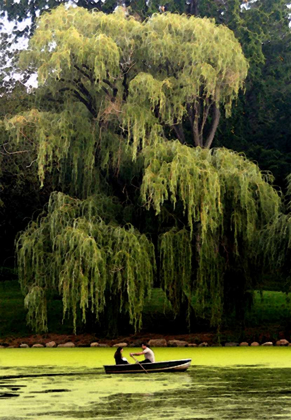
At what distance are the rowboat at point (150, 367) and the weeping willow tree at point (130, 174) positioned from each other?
5129mm

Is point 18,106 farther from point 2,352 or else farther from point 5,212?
point 2,352

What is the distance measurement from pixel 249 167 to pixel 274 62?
56.4 ft

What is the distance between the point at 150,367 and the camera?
16875 mm

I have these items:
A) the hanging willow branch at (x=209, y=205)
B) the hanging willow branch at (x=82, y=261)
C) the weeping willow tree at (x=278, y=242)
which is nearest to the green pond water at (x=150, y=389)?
the hanging willow branch at (x=82, y=261)

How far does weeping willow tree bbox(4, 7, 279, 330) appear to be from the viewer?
22.7m

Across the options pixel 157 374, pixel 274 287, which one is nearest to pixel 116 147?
pixel 157 374

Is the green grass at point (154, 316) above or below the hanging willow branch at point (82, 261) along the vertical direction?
below

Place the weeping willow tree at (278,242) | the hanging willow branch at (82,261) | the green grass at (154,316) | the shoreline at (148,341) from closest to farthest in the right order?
the hanging willow branch at (82,261)
the weeping willow tree at (278,242)
the shoreline at (148,341)
the green grass at (154,316)

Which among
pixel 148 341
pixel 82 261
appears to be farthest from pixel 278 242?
pixel 82 261

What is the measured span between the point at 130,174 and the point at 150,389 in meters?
11.7

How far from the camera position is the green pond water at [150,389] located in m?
11.6

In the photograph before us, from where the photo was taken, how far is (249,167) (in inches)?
945

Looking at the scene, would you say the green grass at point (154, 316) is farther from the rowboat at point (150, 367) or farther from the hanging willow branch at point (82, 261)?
the rowboat at point (150, 367)

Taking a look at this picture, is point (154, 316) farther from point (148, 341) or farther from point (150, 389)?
point (150, 389)
